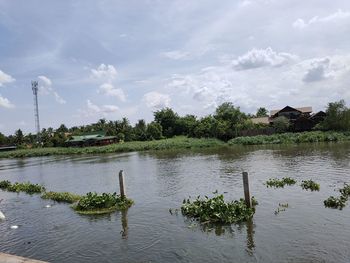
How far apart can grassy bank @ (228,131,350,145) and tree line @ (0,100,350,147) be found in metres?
5.96

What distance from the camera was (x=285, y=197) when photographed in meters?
20.8

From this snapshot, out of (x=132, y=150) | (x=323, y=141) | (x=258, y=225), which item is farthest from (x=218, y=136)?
(x=258, y=225)

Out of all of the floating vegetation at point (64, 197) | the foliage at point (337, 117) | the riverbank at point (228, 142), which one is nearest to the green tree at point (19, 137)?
the riverbank at point (228, 142)

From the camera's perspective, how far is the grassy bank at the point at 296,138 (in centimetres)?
6302

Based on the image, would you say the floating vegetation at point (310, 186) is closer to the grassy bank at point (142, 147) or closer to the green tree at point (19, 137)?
the grassy bank at point (142, 147)

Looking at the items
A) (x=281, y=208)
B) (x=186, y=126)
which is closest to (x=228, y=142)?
(x=186, y=126)

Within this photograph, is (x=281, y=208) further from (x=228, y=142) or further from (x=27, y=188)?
(x=228, y=142)

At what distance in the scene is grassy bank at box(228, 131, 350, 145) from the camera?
6302 centimetres

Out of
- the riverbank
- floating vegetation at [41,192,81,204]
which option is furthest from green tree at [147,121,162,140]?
floating vegetation at [41,192,81,204]

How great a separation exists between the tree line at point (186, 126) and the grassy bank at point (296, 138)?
19.6ft

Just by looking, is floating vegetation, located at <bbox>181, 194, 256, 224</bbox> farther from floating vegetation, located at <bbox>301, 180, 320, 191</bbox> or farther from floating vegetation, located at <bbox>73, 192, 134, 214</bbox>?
floating vegetation, located at <bbox>301, 180, 320, 191</bbox>

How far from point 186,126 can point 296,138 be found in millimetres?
42461

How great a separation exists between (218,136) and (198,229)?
65805mm

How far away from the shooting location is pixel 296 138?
65.2 m
